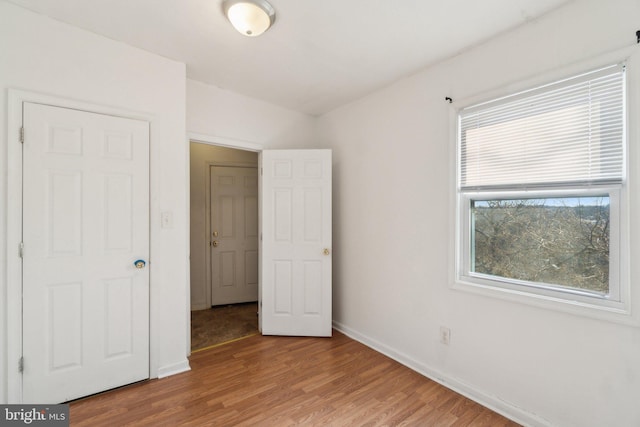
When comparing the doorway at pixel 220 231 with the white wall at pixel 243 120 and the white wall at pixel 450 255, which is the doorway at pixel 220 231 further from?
the white wall at pixel 450 255

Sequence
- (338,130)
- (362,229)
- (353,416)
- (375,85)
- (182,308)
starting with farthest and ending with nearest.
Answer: (338,130), (362,229), (375,85), (182,308), (353,416)

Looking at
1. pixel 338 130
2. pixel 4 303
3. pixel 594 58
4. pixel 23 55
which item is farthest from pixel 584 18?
pixel 4 303

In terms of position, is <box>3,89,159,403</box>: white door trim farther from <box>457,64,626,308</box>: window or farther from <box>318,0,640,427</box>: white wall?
<box>457,64,626,308</box>: window

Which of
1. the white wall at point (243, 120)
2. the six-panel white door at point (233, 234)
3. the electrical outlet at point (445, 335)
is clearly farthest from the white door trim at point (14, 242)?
the electrical outlet at point (445, 335)

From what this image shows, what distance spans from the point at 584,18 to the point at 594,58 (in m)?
0.25

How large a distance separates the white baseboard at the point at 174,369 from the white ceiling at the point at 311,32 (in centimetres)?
257

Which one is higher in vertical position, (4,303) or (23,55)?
(23,55)

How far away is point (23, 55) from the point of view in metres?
1.77

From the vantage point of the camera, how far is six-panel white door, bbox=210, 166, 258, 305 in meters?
4.17

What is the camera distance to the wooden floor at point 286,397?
1.82 meters

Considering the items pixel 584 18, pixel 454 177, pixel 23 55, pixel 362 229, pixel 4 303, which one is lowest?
pixel 4 303

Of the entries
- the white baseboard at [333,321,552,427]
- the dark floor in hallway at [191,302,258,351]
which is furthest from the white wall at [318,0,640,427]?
the dark floor in hallway at [191,302,258,351]

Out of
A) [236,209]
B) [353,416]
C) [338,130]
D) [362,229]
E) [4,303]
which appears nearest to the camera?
[4,303]

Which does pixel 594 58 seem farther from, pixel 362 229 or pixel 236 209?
pixel 236 209
